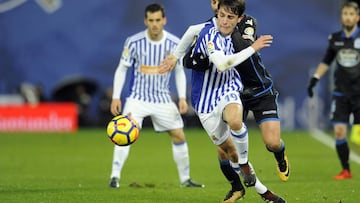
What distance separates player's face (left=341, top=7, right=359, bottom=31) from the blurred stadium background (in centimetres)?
1348

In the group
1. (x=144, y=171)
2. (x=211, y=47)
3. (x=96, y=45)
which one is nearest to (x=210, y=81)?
(x=211, y=47)

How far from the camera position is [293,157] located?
18.7 m

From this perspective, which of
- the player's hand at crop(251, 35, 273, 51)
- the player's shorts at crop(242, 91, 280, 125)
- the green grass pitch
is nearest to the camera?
the player's hand at crop(251, 35, 273, 51)

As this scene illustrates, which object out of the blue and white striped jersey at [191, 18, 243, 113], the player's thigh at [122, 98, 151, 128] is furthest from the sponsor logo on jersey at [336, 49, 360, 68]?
the blue and white striped jersey at [191, 18, 243, 113]

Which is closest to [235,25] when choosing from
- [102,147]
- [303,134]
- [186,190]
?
[186,190]

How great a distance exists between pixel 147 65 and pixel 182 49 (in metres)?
2.74

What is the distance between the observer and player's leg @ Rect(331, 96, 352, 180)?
14047mm

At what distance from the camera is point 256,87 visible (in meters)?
10.5

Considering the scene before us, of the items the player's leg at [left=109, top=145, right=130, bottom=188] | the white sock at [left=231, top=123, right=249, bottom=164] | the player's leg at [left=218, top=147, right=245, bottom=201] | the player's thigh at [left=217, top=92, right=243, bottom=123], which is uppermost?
the player's thigh at [left=217, top=92, right=243, bottom=123]

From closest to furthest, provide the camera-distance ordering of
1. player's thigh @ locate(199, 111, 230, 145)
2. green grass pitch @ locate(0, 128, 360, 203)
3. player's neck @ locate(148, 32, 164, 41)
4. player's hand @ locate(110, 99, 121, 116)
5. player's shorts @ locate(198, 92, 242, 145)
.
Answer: player's shorts @ locate(198, 92, 242, 145), player's thigh @ locate(199, 111, 230, 145), green grass pitch @ locate(0, 128, 360, 203), player's hand @ locate(110, 99, 121, 116), player's neck @ locate(148, 32, 164, 41)

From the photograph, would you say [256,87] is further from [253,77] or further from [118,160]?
[118,160]

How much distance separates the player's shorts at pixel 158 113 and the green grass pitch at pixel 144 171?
2.88ft

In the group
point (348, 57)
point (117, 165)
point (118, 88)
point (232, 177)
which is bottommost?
point (117, 165)

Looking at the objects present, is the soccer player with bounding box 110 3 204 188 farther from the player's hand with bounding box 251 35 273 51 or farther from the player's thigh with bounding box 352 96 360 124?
the player's hand with bounding box 251 35 273 51
